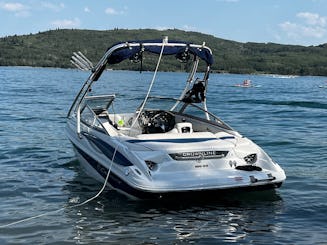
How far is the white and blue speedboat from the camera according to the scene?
8742mm

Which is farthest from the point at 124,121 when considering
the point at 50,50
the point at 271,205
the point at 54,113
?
the point at 50,50

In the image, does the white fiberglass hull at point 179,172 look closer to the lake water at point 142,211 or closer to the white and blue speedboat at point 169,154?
the white and blue speedboat at point 169,154

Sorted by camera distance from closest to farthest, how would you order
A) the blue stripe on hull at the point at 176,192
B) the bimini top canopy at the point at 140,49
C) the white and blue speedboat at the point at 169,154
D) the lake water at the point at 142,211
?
the lake water at the point at 142,211 → the blue stripe on hull at the point at 176,192 → the white and blue speedboat at the point at 169,154 → the bimini top canopy at the point at 140,49

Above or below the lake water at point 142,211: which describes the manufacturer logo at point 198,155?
above

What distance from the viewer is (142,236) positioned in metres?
7.82

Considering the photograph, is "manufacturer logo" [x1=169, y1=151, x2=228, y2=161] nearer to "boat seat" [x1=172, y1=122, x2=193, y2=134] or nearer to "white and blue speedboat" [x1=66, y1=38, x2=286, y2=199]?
"white and blue speedboat" [x1=66, y1=38, x2=286, y2=199]

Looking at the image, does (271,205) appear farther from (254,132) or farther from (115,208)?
Answer: (254,132)

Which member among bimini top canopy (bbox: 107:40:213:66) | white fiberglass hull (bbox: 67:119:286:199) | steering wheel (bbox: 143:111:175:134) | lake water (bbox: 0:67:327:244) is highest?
bimini top canopy (bbox: 107:40:213:66)

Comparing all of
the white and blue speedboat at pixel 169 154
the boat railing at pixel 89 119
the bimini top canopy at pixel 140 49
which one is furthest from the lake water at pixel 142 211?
the bimini top canopy at pixel 140 49

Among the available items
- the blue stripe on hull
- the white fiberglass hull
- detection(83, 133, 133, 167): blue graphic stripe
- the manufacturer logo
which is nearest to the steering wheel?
detection(83, 133, 133, 167): blue graphic stripe

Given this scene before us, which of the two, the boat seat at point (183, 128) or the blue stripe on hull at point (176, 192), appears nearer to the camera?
the blue stripe on hull at point (176, 192)

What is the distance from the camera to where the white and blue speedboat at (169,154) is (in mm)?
8742

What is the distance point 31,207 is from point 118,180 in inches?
66.7

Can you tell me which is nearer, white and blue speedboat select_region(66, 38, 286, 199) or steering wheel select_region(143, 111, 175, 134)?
white and blue speedboat select_region(66, 38, 286, 199)
